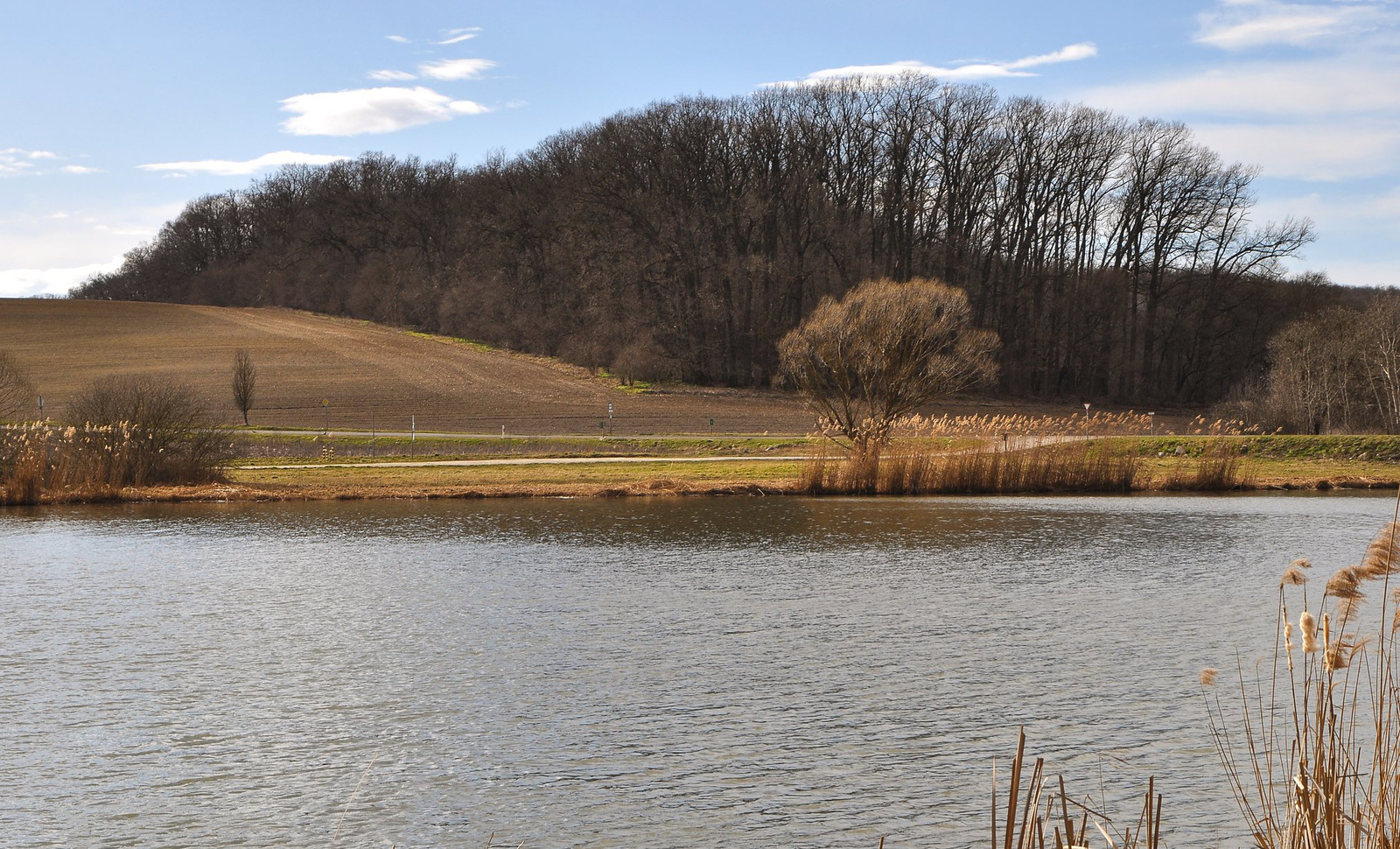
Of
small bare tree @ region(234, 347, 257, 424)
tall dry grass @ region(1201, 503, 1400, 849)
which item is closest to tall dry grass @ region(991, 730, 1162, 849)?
tall dry grass @ region(1201, 503, 1400, 849)

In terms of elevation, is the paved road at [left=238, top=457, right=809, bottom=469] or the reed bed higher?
the reed bed

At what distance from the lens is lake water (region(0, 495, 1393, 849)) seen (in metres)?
7.67

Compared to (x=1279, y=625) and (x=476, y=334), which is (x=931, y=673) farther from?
(x=476, y=334)

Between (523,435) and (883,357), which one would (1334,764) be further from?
(523,435)

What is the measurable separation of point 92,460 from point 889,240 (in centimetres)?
4535

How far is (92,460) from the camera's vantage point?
1083 inches

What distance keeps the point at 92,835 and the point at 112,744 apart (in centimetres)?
183

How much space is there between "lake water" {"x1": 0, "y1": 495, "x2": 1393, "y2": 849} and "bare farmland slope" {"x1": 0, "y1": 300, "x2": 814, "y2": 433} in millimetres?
28380

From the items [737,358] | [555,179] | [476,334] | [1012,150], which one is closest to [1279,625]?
[737,358]

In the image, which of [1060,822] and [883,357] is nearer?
[1060,822]

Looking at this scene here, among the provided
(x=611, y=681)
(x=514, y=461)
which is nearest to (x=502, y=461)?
(x=514, y=461)

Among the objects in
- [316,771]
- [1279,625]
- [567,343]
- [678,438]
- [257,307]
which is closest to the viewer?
[316,771]

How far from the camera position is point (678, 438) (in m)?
42.0

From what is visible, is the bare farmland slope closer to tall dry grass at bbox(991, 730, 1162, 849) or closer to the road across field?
the road across field
